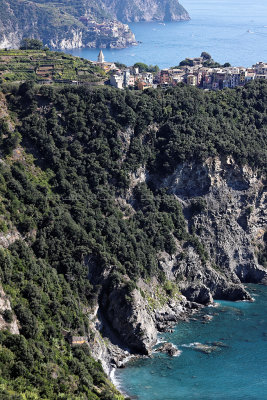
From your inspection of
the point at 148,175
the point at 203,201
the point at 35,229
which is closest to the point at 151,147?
the point at 148,175

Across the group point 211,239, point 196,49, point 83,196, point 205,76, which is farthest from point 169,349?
point 196,49

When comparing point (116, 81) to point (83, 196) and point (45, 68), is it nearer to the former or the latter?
point (45, 68)

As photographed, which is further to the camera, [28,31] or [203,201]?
[28,31]

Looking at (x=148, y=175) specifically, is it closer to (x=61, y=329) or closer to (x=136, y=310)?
(x=136, y=310)

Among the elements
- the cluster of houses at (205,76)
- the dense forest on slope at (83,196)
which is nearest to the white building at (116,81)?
the cluster of houses at (205,76)

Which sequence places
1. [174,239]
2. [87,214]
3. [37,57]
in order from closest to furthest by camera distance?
1. [87,214]
2. [174,239]
3. [37,57]
